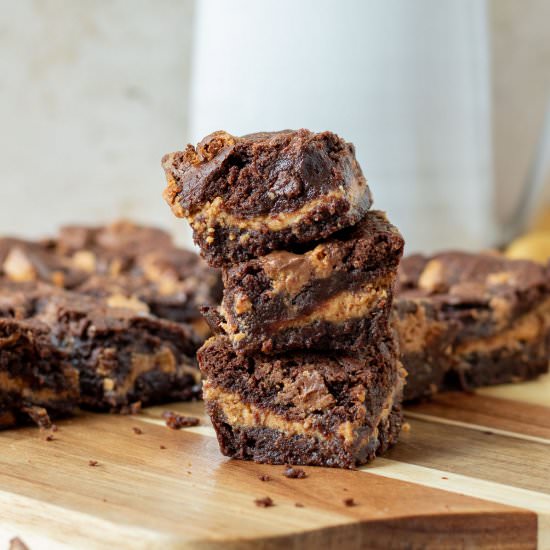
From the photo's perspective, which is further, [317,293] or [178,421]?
[178,421]

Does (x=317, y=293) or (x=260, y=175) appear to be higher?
(x=260, y=175)

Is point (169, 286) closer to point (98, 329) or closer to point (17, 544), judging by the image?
point (98, 329)

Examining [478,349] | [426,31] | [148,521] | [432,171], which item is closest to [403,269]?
[478,349]

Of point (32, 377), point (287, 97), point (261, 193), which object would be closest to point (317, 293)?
point (261, 193)

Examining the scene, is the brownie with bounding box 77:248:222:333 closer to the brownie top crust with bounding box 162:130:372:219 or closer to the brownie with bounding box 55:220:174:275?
the brownie with bounding box 55:220:174:275

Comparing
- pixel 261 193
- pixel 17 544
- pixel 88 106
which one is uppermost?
pixel 88 106

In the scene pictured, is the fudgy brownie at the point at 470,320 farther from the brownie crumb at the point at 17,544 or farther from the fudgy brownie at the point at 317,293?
the brownie crumb at the point at 17,544

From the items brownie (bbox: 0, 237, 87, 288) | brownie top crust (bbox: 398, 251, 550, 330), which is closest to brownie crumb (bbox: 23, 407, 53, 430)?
brownie (bbox: 0, 237, 87, 288)

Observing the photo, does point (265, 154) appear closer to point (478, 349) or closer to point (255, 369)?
point (255, 369)

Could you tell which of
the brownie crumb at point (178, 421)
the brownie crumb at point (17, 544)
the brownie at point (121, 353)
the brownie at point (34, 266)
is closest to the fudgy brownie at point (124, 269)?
the brownie at point (34, 266)
